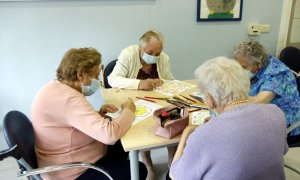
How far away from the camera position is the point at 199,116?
1.43 metres

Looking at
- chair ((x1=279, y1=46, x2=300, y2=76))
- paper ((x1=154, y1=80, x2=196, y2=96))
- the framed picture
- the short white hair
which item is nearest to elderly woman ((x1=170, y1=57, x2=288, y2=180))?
the short white hair

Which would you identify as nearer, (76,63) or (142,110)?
(76,63)

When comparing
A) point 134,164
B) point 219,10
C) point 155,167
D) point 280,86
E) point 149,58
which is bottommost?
point 155,167

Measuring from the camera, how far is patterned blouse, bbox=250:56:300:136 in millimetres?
1576

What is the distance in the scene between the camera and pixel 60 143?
1.31 meters

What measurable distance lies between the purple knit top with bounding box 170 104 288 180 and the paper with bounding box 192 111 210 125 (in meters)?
0.42

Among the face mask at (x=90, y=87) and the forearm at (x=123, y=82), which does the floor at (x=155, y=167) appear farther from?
the face mask at (x=90, y=87)

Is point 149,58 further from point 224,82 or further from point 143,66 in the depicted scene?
point 224,82

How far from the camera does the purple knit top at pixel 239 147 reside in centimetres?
86

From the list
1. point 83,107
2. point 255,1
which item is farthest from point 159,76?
point 255,1

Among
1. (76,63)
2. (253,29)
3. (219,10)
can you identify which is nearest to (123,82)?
(76,63)

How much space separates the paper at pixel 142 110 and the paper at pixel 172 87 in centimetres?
25

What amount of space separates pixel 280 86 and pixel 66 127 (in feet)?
4.26

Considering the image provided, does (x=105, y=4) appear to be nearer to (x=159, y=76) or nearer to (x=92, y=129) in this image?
(x=159, y=76)
